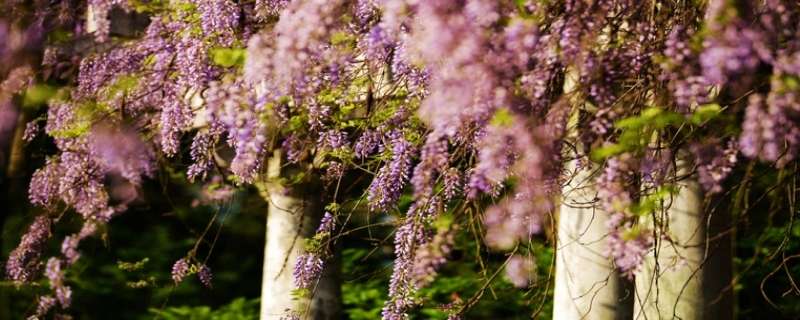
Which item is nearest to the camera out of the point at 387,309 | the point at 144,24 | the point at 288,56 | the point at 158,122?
the point at 288,56

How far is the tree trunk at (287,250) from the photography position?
6125 millimetres

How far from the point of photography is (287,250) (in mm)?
6148

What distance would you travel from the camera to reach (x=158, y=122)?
5.81 metres

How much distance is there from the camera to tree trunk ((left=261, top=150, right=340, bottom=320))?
6125 mm

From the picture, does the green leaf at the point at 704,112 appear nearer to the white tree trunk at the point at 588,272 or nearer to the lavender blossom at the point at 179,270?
the white tree trunk at the point at 588,272

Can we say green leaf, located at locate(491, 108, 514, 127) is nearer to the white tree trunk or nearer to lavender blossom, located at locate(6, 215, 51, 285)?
the white tree trunk

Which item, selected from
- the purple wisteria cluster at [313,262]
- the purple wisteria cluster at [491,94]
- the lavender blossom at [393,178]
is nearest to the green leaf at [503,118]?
the purple wisteria cluster at [491,94]

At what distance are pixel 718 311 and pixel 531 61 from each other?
Result: 1.82m

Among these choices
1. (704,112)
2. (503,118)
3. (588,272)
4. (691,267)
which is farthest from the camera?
(588,272)

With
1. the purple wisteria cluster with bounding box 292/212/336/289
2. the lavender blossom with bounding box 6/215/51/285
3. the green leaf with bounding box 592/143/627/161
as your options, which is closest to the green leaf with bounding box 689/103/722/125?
the green leaf with bounding box 592/143/627/161

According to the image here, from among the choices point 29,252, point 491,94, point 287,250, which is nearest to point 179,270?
point 287,250

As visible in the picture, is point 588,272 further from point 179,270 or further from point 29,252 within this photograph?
point 29,252

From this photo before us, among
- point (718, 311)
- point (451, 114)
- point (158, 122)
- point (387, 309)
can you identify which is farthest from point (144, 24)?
point (451, 114)

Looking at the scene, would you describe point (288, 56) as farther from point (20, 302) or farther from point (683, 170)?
point (20, 302)
